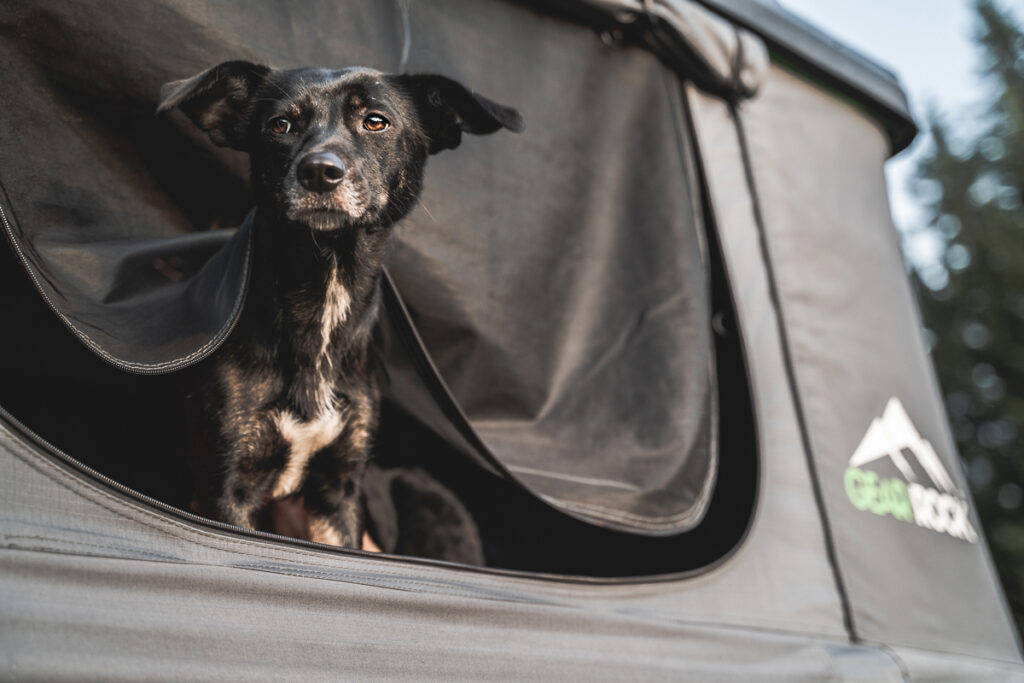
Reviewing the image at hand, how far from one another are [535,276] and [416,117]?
509mm

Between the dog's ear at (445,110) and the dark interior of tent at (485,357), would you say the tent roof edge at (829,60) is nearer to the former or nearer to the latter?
the dark interior of tent at (485,357)

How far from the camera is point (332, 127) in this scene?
1.39 metres

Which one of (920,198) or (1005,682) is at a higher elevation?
(920,198)

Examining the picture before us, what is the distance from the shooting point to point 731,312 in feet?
7.38

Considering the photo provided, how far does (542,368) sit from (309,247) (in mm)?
643

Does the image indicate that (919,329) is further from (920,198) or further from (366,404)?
(920,198)

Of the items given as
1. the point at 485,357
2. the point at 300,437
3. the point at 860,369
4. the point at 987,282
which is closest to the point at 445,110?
the point at 485,357

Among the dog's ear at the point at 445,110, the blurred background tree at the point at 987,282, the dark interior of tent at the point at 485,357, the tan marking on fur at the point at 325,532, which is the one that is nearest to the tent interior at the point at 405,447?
the dark interior of tent at the point at 485,357

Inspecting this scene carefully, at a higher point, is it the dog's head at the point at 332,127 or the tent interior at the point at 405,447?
the dog's head at the point at 332,127

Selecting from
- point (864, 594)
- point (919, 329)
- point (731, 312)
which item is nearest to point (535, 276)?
point (731, 312)

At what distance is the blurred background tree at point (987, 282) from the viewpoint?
10.9 meters

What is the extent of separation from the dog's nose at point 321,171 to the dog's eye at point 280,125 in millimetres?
166

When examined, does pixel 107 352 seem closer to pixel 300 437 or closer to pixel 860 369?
pixel 300 437

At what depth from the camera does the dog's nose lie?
4.17 feet
